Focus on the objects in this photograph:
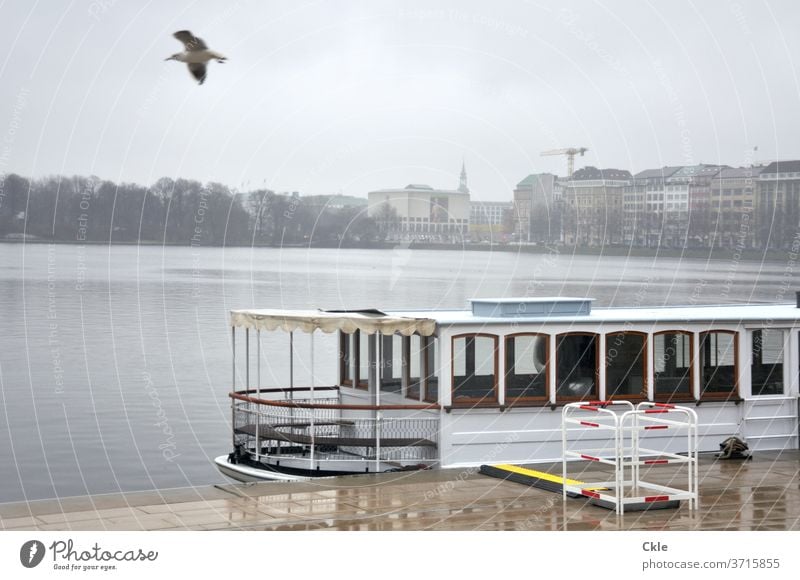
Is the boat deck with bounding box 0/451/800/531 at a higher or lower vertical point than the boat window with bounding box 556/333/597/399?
lower

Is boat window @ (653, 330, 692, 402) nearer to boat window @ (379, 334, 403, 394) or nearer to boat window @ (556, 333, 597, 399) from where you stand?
boat window @ (556, 333, 597, 399)

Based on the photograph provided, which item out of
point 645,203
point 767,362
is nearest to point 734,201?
point 645,203

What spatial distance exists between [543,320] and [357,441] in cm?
330

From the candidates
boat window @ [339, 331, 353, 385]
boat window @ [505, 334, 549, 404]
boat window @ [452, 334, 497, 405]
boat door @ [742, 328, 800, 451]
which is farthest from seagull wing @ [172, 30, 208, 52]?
boat door @ [742, 328, 800, 451]

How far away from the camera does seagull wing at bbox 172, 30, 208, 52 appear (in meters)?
13.2

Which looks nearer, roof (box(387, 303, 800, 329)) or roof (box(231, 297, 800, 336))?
roof (box(231, 297, 800, 336))

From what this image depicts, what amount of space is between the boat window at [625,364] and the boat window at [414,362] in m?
2.88

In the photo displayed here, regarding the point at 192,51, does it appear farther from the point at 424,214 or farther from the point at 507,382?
the point at 424,214

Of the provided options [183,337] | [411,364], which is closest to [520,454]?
[411,364]

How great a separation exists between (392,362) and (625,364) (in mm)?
3745

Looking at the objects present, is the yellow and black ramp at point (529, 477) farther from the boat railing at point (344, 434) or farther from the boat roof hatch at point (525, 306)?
the boat roof hatch at point (525, 306)

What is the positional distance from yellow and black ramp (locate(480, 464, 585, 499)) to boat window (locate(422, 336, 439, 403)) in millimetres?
1674

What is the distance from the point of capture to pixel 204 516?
12375 millimetres

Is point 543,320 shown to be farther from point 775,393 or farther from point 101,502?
point 101,502
